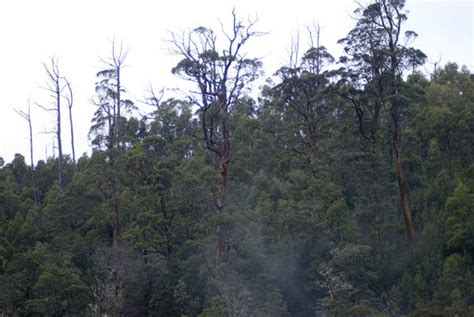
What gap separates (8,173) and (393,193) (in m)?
21.9

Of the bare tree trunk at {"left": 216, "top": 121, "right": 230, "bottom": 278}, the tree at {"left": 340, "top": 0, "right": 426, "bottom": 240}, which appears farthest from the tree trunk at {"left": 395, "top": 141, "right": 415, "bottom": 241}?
the bare tree trunk at {"left": 216, "top": 121, "right": 230, "bottom": 278}

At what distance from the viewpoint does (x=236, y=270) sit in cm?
2803

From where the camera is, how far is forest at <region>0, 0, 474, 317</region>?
27.4m

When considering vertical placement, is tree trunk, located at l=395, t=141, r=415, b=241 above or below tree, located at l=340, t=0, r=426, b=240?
below

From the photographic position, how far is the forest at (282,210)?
89.9 feet

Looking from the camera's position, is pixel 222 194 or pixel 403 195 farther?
pixel 403 195

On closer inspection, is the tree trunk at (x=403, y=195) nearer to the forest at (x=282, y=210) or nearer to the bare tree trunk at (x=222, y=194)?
the forest at (x=282, y=210)

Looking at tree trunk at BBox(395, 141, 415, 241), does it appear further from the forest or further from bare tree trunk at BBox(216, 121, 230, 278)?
bare tree trunk at BBox(216, 121, 230, 278)

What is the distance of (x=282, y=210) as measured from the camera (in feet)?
98.5

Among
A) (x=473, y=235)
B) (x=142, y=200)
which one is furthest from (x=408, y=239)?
(x=142, y=200)

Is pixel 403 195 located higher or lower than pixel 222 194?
lower

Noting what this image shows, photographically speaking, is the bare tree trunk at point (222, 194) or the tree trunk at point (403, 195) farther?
the tree trunk at point (403, 195)

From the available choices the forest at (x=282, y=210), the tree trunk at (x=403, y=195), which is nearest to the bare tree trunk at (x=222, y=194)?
the forest at (x=282, y=210)

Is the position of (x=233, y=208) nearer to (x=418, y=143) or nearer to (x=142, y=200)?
(x=142, y=200)
